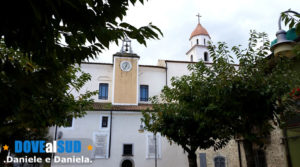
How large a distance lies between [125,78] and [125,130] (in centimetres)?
550

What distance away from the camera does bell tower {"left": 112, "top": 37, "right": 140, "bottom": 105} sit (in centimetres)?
2292

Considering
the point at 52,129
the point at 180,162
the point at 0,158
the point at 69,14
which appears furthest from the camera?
the point at 180,162

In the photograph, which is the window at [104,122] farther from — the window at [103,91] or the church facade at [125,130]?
the window at [103,91]

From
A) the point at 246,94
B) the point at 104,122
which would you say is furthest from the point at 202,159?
the point at 246,94

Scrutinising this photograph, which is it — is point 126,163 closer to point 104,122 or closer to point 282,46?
point 104,122

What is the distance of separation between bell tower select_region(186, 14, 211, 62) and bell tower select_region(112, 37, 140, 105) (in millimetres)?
13637

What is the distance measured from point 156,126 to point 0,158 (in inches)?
293

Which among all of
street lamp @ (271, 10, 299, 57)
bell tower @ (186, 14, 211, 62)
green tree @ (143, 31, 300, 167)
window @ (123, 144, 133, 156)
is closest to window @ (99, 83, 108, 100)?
window @ (123, 144, 133, 156)

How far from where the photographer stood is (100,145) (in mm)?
20219

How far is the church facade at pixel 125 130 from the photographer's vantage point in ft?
65.7

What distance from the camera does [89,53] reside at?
7.16 feet

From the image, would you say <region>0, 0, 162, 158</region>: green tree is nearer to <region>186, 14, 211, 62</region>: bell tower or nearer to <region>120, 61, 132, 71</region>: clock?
<region>120, 61, 132, 71</region>: clock

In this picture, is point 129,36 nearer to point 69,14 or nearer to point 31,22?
point 69,14

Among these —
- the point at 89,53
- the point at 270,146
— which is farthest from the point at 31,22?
the point at 270,146
